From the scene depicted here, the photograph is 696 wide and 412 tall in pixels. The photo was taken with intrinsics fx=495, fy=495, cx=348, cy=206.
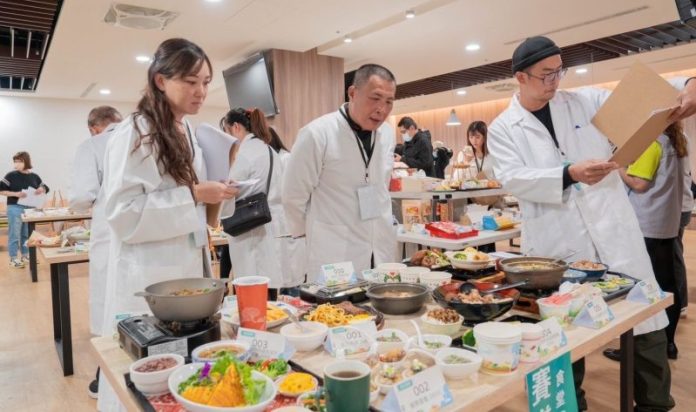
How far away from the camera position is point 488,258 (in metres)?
1.94

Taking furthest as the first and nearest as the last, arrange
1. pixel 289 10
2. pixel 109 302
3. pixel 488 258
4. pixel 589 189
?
1. pixel 289 10
2. pixel 589 189
3. pixel 488 258
4. pixel 109 302

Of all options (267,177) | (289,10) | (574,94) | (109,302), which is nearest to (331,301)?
(109,302)

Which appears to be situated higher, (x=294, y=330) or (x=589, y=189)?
(x=589, y=189)

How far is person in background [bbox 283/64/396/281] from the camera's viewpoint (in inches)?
96.1

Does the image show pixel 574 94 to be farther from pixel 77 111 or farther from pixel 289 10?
pixel 77 111

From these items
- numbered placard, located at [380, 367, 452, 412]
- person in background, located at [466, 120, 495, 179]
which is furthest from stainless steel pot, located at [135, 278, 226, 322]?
person in background, located at [466, 120, 495, 179]

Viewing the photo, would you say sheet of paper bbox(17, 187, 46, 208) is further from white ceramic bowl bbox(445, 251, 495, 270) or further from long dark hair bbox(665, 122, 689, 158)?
long dark hair bbox(665, 122, 689, 158)

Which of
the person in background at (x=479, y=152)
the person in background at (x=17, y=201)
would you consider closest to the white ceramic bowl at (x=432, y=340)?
the person in background at (x=479, y=152)

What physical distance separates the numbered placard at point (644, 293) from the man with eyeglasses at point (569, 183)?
33 cm

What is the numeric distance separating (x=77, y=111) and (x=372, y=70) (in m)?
11.6

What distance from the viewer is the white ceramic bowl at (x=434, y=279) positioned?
172 centimetres

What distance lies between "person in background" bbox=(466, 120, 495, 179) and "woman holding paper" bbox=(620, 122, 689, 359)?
1.70 metres

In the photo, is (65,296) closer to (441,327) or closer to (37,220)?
(441,327)

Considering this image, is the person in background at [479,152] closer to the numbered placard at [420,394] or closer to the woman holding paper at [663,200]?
the woman holding paper at [663,200]
